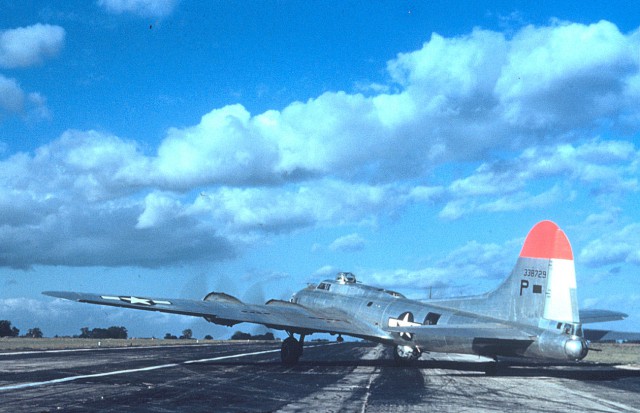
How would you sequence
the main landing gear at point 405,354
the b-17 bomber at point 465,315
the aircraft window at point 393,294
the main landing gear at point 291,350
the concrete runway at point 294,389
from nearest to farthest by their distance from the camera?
the concrete runway at point 294,389 → the b-17 bomber at point 465,315 → the main landing gear at point 405,354 → the main landing gear at point 291,350 → the aircraft window at point 393,294

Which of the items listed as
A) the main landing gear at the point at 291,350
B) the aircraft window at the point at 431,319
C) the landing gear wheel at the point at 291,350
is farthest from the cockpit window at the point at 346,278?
the aircraft window at the point at 431,319

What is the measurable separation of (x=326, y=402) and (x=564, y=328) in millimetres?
13219

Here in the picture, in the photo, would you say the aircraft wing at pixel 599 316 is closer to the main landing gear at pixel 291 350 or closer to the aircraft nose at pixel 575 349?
the aircraft nose at pixel 575 349

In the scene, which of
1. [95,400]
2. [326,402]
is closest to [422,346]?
[326,402]

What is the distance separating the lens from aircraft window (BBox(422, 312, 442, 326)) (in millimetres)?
31031

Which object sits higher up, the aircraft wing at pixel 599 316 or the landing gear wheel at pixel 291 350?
the aircraft wing at pixel 599 316

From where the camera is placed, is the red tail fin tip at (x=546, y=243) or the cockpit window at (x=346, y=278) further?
the cockpit window at (x=346, y=278)

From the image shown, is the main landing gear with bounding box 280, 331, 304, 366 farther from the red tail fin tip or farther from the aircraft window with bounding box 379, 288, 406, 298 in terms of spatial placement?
the red tail fin tip

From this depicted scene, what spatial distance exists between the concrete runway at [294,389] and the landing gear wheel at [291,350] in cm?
190

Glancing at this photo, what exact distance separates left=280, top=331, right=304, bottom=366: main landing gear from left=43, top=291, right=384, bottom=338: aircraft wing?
119 centimetres

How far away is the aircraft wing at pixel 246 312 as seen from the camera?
96.0ft

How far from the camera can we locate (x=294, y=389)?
22625 millimetres

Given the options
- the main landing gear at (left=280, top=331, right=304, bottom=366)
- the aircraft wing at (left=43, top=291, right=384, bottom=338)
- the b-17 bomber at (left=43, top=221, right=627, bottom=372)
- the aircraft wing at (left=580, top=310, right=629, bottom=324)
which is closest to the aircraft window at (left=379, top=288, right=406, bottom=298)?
the b-17 bomber at (left=43, top=221, right=627, bottom=372)

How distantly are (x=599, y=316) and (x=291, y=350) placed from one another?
1894cm
